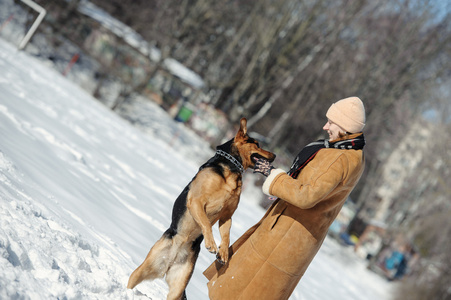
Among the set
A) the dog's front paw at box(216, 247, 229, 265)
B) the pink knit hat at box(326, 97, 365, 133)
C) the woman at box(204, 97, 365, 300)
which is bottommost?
the dog's front paw at box(216, 247, 229, 265)

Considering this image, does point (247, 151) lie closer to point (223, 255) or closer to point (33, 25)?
point (223, 255)

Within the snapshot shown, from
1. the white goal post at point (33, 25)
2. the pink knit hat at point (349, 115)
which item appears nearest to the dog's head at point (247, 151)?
the pink knit hat at point (349, 115)

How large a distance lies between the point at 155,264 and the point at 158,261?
3 cm

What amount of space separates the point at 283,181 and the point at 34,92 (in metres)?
11.1

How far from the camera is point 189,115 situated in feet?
95.0

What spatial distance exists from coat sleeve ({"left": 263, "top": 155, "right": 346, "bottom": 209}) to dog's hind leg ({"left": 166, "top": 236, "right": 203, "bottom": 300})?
0.86 m

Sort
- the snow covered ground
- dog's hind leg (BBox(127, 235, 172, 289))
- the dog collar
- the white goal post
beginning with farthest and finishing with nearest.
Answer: the white goal post → the dog collar → dog's hind leg (BBox(127, 235, 172, 289)) → the snow covered ground

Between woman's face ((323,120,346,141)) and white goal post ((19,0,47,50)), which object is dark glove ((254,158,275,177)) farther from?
white goal post ((19,0,47,50))

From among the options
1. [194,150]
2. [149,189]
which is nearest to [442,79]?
[194,150]

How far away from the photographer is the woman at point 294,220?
366cm

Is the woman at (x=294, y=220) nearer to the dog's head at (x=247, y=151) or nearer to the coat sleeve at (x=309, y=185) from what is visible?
the coat sleeve at (x=309, y=185)

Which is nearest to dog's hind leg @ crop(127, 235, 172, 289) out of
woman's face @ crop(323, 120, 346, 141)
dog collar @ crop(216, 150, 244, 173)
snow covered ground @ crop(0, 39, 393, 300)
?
snow covered ground @ crop(0, 39, 393, 300)

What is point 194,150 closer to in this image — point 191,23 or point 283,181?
point 191,23

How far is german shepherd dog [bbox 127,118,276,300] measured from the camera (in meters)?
3.86
